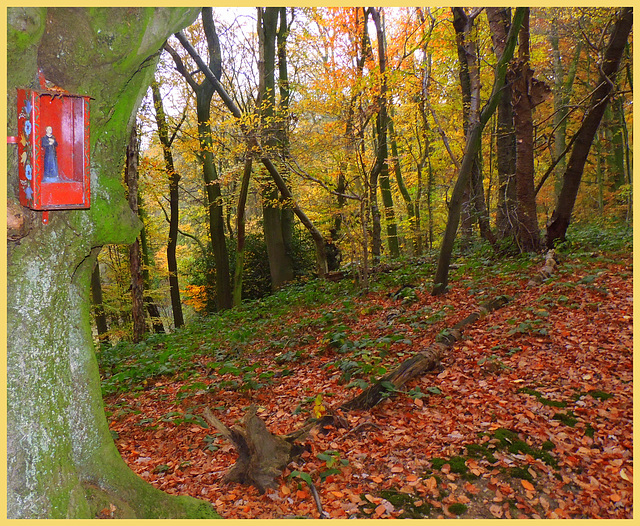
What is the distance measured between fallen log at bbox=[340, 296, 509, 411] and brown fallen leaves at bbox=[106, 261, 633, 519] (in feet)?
0.43

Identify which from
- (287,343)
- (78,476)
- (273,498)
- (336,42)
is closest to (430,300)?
(287,343)

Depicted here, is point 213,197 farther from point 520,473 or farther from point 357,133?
point 520,473

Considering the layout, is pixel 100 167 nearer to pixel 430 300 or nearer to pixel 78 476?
pixel 78 476

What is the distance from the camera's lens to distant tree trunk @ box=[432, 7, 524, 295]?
6.96 meters

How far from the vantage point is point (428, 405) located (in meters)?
4.45

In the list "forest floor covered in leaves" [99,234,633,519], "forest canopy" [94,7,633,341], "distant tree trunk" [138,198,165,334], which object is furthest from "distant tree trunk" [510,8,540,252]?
"distant tree trunk" [138,198,165,334]

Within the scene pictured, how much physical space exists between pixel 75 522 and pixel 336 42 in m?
12.2

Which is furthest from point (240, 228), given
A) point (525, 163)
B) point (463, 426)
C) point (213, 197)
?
point (463, 426)

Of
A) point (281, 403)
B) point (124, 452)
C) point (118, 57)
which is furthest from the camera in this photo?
point (281, 403)

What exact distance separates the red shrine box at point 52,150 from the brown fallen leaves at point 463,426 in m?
2.65

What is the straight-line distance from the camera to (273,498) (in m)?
3.29

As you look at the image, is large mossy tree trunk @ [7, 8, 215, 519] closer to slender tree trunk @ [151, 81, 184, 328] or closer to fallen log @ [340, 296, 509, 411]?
fallen log @ [340, 296, 509, 411]

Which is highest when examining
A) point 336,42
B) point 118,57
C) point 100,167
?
point 336,42

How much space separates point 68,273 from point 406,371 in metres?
3.87
